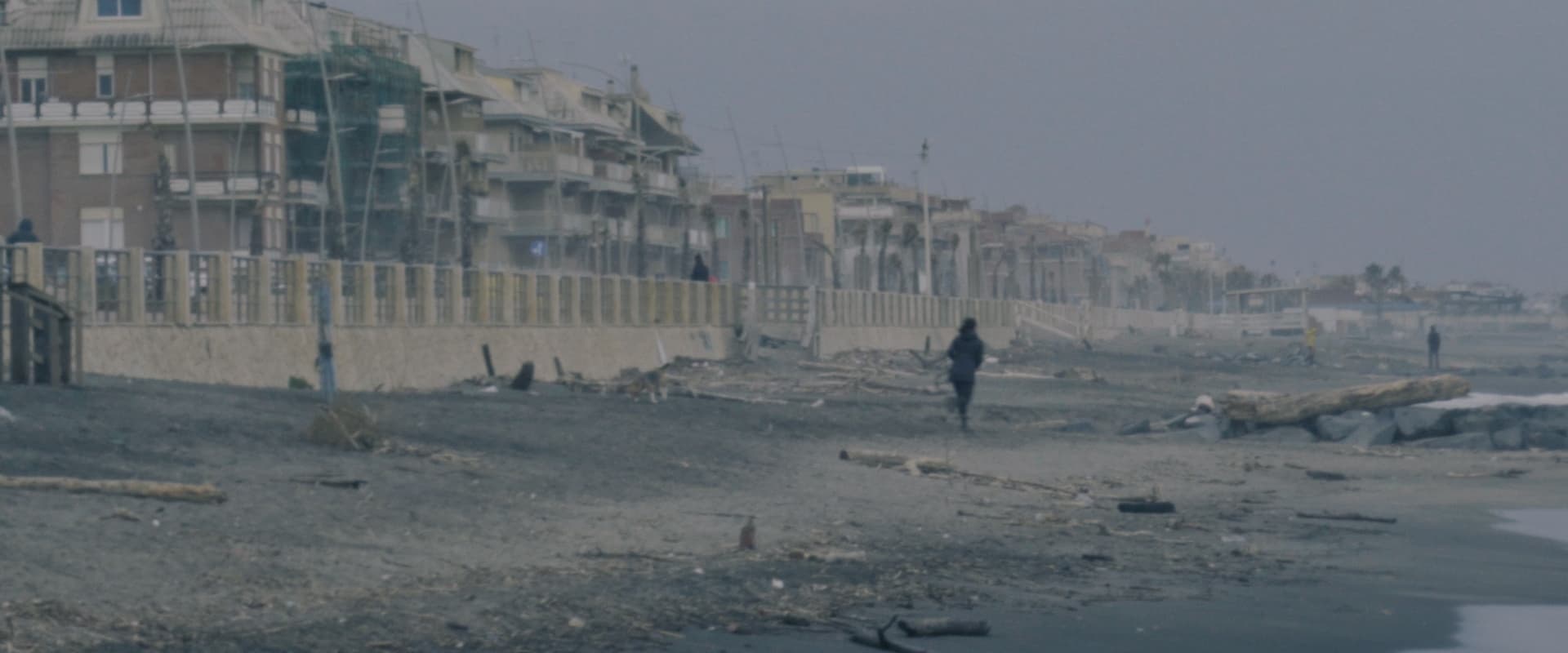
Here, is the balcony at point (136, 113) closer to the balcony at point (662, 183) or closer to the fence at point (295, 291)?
the fence at point (295, 291)

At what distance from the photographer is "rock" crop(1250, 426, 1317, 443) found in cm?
2919

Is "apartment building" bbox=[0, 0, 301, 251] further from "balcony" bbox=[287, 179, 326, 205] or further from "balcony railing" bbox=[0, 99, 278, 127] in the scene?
"balcony" bbox=[287, 179, 326, 205]

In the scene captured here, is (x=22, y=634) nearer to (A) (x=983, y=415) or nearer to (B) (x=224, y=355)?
(B) (x=224, y=355)

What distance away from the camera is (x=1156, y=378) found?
2265 inches

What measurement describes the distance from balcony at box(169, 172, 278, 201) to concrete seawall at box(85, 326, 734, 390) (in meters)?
20.5

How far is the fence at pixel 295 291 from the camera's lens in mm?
22625

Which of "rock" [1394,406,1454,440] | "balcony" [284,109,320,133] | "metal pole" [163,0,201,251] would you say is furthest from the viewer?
"balcony" [284,109,320,133]

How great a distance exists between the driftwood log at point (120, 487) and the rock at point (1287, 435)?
66.2ft

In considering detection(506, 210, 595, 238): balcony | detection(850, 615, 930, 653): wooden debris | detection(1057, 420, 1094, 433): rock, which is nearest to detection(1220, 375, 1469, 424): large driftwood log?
detection(1057, 420, 1094, 433): rock

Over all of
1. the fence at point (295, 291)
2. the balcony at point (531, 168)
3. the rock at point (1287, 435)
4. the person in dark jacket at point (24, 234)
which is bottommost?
the rock at point (1287, 435)

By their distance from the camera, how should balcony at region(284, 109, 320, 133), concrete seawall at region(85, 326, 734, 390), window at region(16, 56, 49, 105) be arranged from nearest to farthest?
1. concrete seawall at region(85, 326, 734, 390)
2. window at region(16, 56, 49, 105)
3. balcony at region(284, 109, 320, 133)

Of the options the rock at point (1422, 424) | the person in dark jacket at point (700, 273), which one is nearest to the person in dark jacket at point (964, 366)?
the rock at point (1422, 424)

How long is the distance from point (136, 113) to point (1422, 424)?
4112 cm

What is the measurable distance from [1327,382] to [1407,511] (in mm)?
42308
